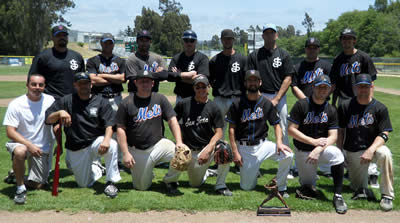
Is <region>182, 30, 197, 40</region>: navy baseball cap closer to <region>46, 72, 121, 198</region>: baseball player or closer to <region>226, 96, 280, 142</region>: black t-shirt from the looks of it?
<region>226, 96, 280, 142</region>: black t-shirt

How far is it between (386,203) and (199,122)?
2572 mm

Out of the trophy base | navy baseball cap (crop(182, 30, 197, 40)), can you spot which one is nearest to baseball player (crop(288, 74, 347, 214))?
the trophy base

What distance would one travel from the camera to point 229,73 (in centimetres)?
612

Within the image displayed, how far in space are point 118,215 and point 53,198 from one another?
1051 millimetres

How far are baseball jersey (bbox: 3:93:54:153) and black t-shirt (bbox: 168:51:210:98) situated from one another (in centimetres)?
210

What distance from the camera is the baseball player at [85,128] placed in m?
4.98

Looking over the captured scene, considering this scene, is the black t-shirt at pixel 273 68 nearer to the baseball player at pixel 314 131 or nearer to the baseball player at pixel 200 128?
the baseball player at pixel 314 131

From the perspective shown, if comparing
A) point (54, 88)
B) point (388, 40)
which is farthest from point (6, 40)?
point (388, 40)

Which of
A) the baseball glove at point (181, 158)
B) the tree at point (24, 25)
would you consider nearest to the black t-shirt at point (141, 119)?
the baseball glove at point (181, 158)

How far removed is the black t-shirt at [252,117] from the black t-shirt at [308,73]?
40.8 inches

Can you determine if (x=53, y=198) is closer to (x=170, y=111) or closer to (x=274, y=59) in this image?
(x=170, y=111)

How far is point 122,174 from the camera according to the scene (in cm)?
604

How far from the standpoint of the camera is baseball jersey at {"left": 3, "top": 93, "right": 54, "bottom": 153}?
16.1ft

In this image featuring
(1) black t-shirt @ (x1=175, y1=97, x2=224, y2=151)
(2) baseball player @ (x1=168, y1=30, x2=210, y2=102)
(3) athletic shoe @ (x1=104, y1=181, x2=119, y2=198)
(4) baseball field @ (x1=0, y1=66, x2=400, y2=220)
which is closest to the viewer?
(4) baseball field @ (x1=0, y1=66, x2=400, y2=220)
